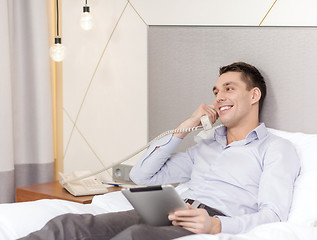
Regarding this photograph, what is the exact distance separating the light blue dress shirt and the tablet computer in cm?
19

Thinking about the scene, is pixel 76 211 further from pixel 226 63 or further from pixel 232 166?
pixel 226 63

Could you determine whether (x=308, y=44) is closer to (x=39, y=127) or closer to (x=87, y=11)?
(x=87, y=11)

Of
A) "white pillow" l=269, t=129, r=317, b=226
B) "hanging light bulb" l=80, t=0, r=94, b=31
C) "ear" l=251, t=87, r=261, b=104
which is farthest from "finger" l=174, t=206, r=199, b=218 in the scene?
"hanging light bulb" l=80, t=0, r=94, b=31

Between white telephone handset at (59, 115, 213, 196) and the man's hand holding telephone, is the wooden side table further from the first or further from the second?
the man's hand holding telephone

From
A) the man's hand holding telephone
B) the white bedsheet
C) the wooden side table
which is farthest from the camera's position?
the wooden side table

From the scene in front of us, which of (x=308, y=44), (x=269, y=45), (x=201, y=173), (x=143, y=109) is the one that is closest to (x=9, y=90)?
(x=143, y=109)

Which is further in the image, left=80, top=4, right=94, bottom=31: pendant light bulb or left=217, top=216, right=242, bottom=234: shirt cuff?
left=80, top=4, right=94, bottom=31: pendant light bulb

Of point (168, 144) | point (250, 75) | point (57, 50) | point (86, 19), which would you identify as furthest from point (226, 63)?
point (57, 50)

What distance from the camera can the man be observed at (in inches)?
61.7

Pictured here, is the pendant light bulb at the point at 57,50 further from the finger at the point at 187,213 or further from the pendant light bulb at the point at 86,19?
the finger at the point at 187,213

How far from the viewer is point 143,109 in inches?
105

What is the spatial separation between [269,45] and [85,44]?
4.00 ft

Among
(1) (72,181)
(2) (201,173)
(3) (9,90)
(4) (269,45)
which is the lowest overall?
(1) (72,181)

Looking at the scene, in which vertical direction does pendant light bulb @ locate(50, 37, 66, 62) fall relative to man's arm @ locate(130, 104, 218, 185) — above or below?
above
